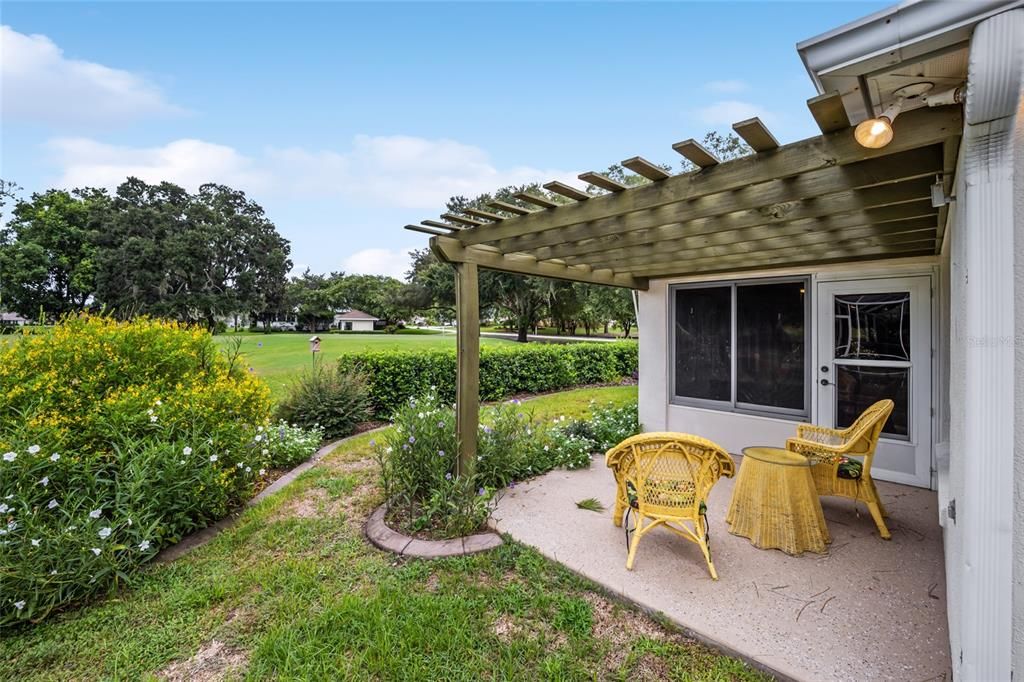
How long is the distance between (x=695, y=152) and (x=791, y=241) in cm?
226

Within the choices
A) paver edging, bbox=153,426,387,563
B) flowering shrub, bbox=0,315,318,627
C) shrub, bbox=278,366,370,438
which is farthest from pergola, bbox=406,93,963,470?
shrub, bbox=278,366,370,438

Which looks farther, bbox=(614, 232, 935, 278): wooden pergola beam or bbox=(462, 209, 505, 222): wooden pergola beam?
bbox=(614, 232, 935, 278): wooden pergola beam

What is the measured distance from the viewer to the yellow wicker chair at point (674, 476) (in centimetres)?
270

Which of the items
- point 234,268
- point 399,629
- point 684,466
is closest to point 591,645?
point 399,629

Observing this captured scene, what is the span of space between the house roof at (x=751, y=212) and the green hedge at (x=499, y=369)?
8.51 ft

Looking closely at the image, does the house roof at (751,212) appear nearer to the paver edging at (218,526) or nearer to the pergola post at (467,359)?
the pergola post at (467,359)

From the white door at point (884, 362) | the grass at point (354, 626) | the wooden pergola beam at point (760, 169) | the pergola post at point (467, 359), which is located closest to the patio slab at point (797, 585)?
the grass at point (354, 626)

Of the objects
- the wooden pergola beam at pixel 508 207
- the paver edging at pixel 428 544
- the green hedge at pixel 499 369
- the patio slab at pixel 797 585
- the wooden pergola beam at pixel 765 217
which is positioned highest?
the wooden pergola beam at pixel 508 207

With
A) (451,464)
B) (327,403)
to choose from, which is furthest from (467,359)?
(327,403)

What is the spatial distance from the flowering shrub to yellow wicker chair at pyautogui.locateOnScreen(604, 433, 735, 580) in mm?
3017

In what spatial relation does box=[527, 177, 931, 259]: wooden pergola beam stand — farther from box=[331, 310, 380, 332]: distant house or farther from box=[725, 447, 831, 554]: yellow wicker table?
box=[331, 310, 380, 332]: distant house

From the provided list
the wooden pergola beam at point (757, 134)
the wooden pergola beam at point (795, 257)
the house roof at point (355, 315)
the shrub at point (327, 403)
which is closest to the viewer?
the wooden pergola beam at point (757, 134)

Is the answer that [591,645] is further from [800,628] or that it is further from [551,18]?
[551,18]

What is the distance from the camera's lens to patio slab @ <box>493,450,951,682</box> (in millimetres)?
2043
